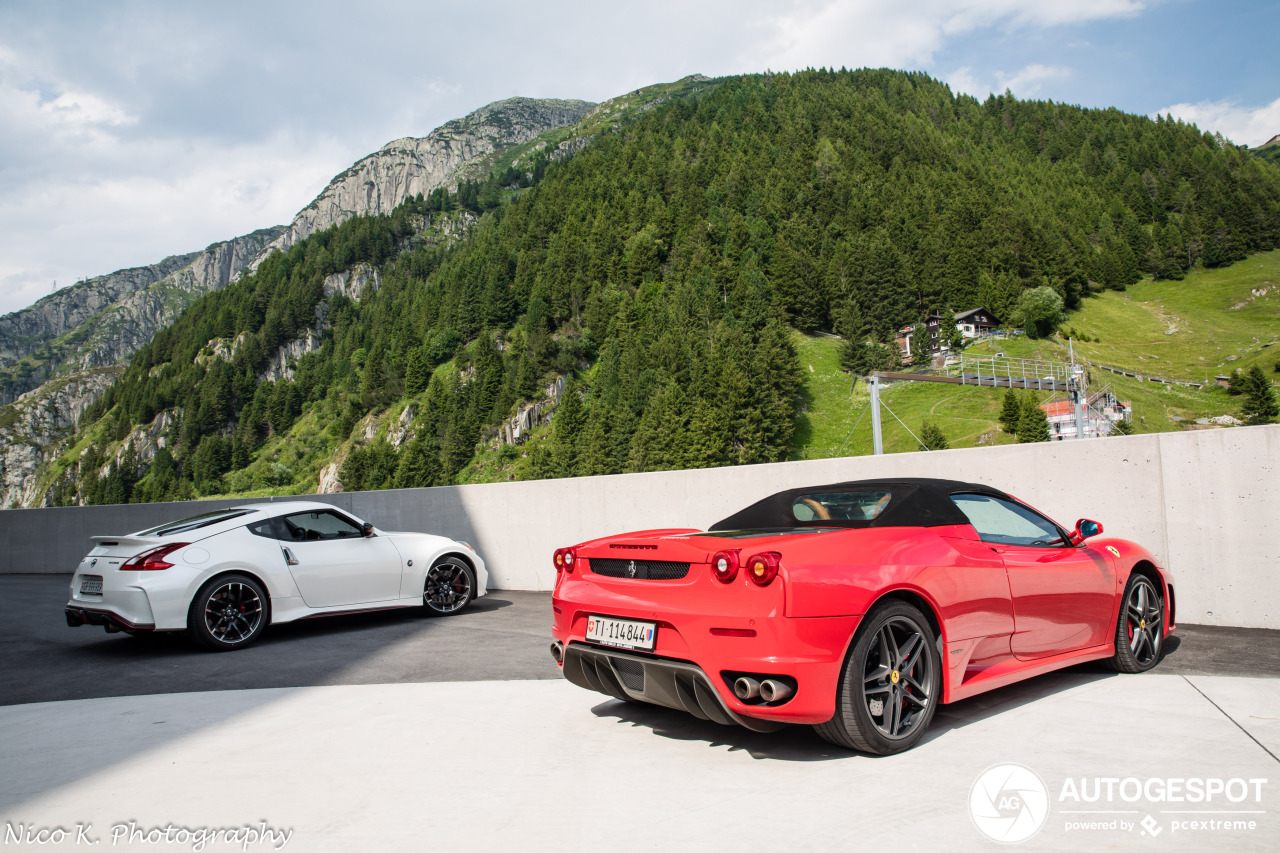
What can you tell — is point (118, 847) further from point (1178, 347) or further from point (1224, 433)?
Result: point (1178, 347)

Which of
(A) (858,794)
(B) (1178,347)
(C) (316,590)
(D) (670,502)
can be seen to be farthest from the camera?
(B) (1178,347)

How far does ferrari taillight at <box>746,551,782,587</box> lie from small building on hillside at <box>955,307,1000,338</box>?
106 metres

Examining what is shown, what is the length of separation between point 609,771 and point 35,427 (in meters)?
219

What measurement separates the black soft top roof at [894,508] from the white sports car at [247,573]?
4443mm

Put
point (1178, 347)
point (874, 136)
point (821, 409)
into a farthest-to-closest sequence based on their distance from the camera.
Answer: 1. point (874, 136)
2. point (1178, 347)
3. point (821, 409)

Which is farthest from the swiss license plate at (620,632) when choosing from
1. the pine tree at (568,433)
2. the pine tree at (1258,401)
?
the pine tree at (1258,401)

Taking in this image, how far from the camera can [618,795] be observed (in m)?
3.07

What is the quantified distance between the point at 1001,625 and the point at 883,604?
2.86 feet

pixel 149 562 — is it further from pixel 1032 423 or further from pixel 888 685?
pixel 1032 423

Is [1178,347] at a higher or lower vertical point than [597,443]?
higher

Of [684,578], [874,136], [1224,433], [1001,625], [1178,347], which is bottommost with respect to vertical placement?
[1001,625]

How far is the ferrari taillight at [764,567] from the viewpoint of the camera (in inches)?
128

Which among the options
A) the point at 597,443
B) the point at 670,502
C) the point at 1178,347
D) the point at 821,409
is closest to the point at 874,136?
the point at 1178,347

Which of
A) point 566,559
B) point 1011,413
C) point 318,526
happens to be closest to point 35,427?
point 1011,413
